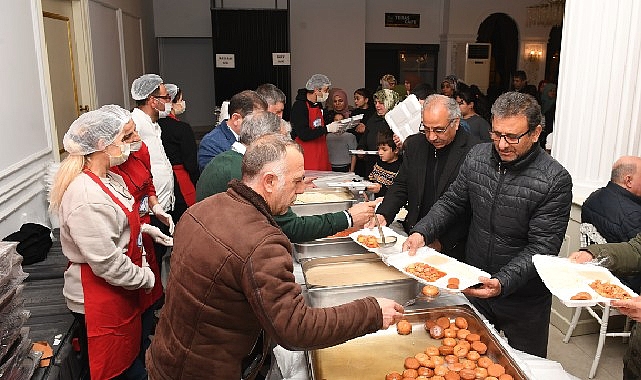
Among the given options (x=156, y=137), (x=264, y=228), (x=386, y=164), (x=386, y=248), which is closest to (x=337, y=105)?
(x=386, y=164)

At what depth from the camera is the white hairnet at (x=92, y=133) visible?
1725 millimetres

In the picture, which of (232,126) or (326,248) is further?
(232,126)

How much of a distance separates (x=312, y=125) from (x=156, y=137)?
1423mm

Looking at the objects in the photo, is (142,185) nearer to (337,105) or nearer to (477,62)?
(337,105)

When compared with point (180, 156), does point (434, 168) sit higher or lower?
higher

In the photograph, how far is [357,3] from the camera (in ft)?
23.5

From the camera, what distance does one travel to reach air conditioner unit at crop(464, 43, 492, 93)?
7.58m

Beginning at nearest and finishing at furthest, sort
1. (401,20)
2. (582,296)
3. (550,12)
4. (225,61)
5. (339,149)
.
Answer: (582,296)
(339,149)
(550,12)
(225,61)
(401,20)

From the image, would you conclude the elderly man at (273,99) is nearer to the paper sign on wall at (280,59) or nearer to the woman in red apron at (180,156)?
the woman in red apron at (180,156)

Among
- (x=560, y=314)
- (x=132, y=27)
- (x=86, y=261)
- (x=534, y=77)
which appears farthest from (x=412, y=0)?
(x=86, y=261)

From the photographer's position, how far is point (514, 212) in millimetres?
1617

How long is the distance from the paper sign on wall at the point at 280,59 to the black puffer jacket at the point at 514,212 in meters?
5.02

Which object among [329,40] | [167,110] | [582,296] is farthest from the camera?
[329,40]

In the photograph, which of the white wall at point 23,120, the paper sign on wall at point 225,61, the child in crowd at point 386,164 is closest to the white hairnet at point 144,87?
the white wall at point 23,120
